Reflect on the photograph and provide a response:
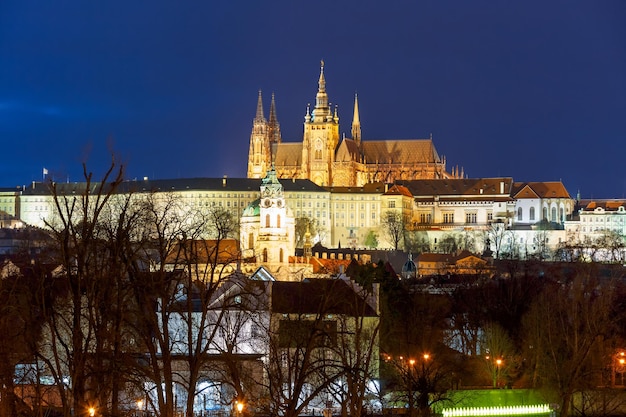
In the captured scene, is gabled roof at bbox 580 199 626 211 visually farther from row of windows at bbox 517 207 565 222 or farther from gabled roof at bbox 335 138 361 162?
gabled roof at bbox 335 138 361 162

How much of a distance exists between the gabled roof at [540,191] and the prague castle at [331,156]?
726 inches

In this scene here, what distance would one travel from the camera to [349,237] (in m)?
172

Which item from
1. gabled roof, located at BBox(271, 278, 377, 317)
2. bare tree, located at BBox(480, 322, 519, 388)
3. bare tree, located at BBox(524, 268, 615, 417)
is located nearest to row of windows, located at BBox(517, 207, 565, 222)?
bare tree, located at BBox(480, 322, 519, 388)

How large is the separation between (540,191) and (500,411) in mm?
135554

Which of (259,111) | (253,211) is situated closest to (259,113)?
(259,111)

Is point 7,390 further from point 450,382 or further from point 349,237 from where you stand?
point 349,237

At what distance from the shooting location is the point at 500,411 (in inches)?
1726

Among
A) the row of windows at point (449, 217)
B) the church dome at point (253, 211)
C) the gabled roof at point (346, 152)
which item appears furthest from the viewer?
the gabled roof at point (346, 152)

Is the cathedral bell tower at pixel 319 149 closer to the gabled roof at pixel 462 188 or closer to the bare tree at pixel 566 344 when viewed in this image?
the gabled roof at pixel 462 188

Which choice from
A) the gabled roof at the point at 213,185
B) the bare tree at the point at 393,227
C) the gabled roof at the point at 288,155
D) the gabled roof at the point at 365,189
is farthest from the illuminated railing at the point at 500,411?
the gabled roof at the point at 288,155

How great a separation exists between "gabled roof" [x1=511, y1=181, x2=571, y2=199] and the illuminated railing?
131511 millimetres

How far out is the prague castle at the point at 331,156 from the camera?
190m

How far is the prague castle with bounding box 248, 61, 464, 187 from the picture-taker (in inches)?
7470

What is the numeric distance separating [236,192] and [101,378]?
475 feet
